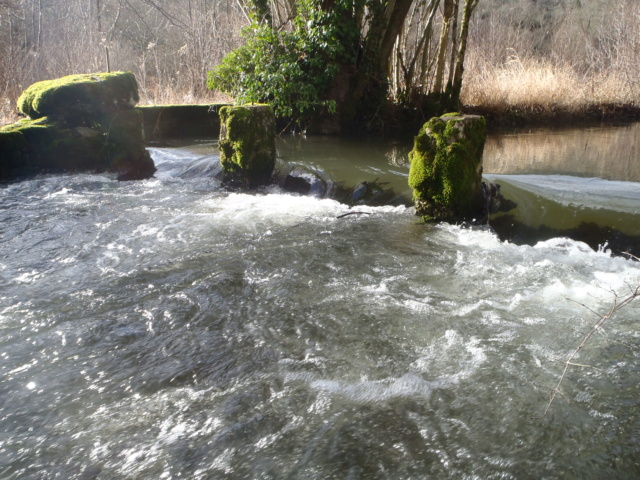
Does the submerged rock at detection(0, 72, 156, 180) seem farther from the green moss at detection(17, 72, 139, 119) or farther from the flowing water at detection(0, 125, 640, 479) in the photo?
the flowing water at detection(0, 125, 640, 479)

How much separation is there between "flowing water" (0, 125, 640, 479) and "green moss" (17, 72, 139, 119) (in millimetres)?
4008

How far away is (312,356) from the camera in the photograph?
3.40 metres

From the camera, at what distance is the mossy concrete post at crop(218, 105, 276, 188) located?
313 inches

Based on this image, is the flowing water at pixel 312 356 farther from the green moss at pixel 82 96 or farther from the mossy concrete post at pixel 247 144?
the green moss at pixel 82 96

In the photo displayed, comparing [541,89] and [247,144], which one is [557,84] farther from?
[247,144]

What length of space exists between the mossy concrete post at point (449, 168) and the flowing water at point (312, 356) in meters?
0.37

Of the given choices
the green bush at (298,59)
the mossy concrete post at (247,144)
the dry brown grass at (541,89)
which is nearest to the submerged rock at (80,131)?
the mossy concrete post at (247,144)

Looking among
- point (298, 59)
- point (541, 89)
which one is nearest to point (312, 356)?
point (298, 59)

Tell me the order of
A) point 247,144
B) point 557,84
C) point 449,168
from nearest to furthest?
point 449,168
point 247,144
point 557,84

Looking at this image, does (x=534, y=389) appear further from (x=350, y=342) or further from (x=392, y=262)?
(x=392, y=262)

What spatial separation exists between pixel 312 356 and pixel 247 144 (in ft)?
17.3

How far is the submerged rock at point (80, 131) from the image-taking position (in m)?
8.88

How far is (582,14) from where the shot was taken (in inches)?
1119

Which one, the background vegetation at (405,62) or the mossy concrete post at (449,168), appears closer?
the mossy concrete post at (449,168)
